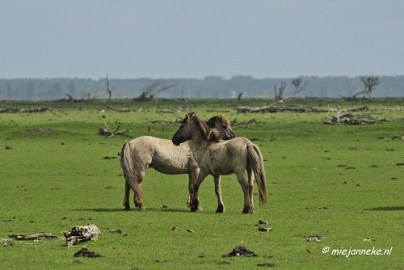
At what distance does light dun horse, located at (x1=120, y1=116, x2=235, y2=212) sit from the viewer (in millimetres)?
18969

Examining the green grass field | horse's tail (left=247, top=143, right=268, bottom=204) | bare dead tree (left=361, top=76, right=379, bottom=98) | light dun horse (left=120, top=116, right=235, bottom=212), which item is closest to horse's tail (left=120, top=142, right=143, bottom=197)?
light dun horse (left=120, top=116, right=235, bottom=212)

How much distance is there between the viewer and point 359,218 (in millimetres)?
16500

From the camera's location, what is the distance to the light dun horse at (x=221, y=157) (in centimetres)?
1767

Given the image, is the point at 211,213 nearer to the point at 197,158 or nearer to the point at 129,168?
the point at 197,158

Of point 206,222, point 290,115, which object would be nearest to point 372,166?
point 206,222

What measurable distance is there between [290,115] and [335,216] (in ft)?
153

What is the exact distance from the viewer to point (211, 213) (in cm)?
1802

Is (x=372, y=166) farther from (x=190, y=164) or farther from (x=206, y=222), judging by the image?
(x=206, y=222)

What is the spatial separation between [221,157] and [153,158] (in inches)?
67.2

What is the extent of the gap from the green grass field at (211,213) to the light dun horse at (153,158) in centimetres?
61

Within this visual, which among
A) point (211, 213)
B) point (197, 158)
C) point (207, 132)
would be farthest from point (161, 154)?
point (211, 213)

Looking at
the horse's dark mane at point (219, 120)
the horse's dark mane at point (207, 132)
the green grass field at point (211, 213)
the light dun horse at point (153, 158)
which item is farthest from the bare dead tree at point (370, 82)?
the horse's dark mane at point (207, 132)

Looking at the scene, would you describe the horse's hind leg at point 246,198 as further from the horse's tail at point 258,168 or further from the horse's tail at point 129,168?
the horse's tail at point 129,168

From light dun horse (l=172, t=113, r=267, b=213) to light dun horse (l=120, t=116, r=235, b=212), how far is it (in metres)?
0.18
